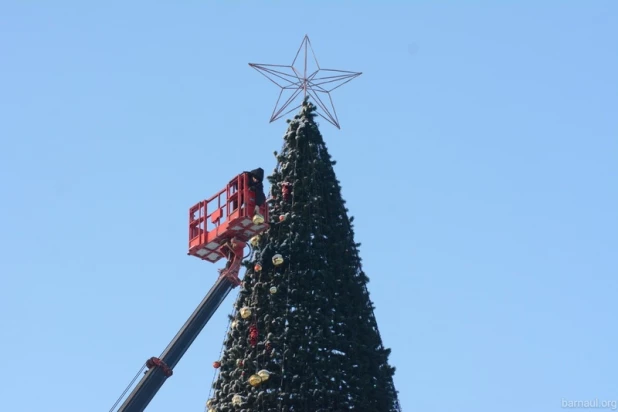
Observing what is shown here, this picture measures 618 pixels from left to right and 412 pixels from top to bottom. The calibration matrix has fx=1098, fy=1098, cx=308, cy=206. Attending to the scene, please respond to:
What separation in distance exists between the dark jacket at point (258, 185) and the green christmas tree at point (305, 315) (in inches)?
35.8

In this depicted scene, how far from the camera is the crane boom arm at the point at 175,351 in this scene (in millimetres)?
35688

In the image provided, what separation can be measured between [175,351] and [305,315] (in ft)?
26.5

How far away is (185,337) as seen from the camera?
120ft

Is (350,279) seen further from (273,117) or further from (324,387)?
(273,117)

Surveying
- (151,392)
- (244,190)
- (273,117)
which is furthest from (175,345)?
(273,117)

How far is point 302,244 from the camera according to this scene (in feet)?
102

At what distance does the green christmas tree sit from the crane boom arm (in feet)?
15.5

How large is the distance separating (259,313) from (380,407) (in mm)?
4280

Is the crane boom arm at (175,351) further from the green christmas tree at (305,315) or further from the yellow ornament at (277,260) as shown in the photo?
the yellow ornament at (277,260)

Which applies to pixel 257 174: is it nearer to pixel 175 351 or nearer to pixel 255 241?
pixel 255 241

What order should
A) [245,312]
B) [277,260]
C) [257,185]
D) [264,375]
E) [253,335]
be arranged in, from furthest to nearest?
1. [257,185]
2. [277,260]
3. [245,312]
4. [253,335]
5. [264,375]

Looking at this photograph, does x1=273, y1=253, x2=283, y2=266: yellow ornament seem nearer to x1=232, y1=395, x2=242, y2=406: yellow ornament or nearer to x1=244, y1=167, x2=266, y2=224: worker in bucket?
x1=244, y1=167, x2=266, y2=224: worker in bucket

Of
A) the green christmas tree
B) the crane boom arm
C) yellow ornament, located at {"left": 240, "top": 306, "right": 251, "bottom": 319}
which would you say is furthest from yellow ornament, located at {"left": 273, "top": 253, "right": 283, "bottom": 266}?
the crane boom arm

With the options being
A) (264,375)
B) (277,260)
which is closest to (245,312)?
(277,260)
